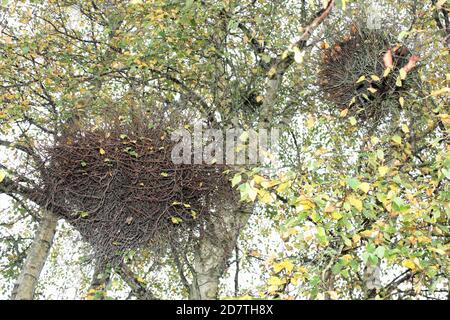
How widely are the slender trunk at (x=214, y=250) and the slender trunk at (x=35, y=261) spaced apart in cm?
178

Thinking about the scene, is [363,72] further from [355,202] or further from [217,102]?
[355,202]

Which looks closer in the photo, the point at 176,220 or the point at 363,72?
the point at 176,220

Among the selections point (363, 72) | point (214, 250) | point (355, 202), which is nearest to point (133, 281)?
point (214, 250)

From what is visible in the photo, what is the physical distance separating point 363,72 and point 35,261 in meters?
4.37

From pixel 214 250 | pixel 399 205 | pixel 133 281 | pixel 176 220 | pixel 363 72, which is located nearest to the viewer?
pixel 399 205

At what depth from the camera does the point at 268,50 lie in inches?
298

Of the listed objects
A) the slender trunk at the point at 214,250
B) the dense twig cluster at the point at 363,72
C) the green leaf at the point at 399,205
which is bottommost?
the green leaf at the point at 399,205

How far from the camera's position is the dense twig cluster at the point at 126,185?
18.8 feet

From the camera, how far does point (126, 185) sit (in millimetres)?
5770

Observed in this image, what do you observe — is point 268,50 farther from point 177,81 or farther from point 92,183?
point 92,183

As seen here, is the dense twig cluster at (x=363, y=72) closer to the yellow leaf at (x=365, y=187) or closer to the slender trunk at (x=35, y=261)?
the yellow leaf at (x=365, y=187)

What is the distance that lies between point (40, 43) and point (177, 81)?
6.13 feet

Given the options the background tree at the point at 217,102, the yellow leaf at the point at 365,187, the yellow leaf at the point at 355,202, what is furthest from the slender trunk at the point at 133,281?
the yellow leaf at the point at 365,187
